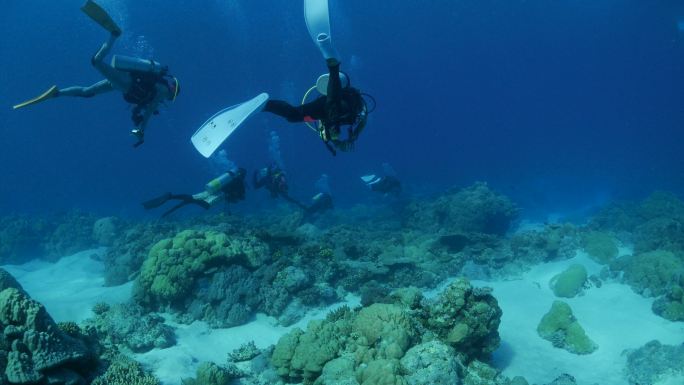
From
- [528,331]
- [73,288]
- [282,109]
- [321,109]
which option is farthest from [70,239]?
[528,331]

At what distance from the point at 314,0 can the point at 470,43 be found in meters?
138

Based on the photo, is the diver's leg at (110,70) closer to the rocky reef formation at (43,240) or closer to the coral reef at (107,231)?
the coral reef at (107,231)

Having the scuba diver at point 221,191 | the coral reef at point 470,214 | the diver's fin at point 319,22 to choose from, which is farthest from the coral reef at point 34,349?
the coral reef at point 470,214

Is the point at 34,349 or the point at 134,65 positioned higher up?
the point at 134,65

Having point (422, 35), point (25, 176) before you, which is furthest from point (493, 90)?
point (25, 176)

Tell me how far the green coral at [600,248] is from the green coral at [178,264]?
10974mm

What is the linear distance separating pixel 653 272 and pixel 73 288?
16.5m

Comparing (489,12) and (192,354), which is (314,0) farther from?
(489,12)

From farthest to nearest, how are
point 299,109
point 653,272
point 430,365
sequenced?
point 653,272, point 299,109, point 430,365

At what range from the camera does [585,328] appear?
864 centimetres

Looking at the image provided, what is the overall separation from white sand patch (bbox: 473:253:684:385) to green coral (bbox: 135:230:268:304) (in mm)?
6624

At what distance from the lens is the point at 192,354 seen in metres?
7.47

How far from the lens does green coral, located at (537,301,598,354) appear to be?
7845 mm

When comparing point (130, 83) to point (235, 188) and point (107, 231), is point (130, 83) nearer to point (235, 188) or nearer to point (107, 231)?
point (235, 188)
